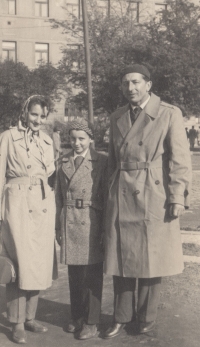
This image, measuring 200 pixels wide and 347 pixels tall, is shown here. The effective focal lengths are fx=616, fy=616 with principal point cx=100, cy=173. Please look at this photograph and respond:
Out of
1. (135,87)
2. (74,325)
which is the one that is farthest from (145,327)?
(135,87)

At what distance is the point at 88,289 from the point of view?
15.6 feet

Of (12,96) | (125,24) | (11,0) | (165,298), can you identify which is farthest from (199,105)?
(165,298)

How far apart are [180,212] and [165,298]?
160 cm

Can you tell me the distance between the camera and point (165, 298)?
5828 millimetres

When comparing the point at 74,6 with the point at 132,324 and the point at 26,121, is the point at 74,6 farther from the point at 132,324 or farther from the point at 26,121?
the point at 132,324

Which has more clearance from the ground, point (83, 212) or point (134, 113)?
point (134, 113)

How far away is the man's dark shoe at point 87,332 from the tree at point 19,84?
33.7m

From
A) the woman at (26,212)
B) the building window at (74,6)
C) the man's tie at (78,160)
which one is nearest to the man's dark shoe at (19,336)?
the woman at (26,212)

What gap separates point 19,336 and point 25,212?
3.09 feet

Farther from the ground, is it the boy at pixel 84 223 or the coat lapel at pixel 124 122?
the coat lapel at pixel 124 122

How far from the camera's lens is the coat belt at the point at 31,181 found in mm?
4730

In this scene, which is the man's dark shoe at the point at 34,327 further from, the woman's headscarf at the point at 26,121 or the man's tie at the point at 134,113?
the man's tie at the point at 134,113

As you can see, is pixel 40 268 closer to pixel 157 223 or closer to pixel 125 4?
pixel 157 223

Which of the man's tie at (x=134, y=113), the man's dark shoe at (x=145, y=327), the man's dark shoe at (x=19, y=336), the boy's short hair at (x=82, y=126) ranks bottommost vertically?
the man's dark shoe at (x=19, y=336)
